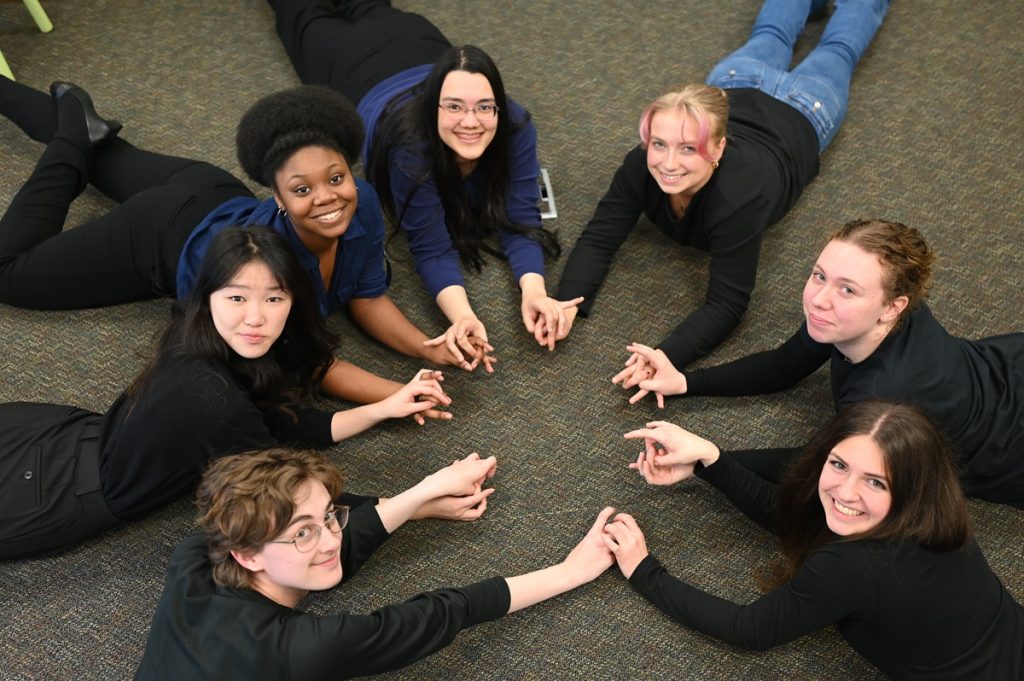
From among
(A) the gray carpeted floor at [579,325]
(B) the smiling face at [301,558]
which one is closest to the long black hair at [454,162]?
(A) the gray carpeted floor at [579,325]

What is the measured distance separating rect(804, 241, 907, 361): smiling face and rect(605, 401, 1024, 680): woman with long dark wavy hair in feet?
0.72

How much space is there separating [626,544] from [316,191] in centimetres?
91

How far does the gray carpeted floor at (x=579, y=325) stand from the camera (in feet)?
5.87

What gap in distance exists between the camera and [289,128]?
1907 millimetres

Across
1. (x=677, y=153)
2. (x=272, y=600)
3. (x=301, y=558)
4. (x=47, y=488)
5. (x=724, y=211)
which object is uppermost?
(x=677, y=153)

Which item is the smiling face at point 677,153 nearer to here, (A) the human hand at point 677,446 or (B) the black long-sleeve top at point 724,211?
(B) the black long-sleeve top at point 724,211

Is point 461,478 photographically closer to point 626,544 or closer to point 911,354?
point 626,544

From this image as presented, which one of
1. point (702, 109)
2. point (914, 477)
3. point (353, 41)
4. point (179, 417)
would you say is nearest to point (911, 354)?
point (914, 477)

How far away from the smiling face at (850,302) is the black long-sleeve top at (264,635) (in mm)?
848

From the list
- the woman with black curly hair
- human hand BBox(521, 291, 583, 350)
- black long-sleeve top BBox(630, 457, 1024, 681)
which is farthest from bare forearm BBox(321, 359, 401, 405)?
black long-sleeve top BBox(630, 457, 1024, 681)

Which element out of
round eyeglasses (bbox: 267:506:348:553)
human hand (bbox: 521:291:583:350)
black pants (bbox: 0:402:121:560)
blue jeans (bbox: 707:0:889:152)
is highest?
blue jeans (bbox: 707:0:889:152)

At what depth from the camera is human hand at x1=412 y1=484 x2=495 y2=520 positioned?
75.0 inches

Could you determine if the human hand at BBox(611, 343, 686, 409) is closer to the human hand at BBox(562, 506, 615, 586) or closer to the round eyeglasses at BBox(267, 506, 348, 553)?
the human hand at BBox(562, 506, 615, 586)

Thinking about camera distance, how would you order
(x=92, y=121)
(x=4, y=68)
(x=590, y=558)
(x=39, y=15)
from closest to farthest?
(x=590, y=558) → (x=92, y=121) → (x=4, y=68) → (x=39, y=15)
